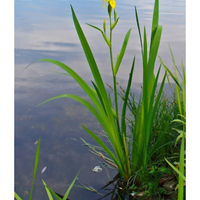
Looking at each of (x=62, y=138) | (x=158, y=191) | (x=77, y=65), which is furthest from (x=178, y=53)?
(x=158, y=191)

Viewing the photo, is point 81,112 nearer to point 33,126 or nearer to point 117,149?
point 33,126

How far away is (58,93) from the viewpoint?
2125mm

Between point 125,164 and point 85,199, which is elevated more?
point 125,164

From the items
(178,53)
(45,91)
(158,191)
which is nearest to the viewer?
(158,191)

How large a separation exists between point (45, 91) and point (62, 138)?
0.61m

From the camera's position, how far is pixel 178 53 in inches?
112

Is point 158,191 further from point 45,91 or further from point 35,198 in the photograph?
point 45,91

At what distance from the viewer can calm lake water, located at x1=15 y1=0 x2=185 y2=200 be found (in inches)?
55.2

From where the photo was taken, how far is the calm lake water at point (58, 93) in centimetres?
140

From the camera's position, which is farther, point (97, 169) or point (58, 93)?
point (58, 93)
